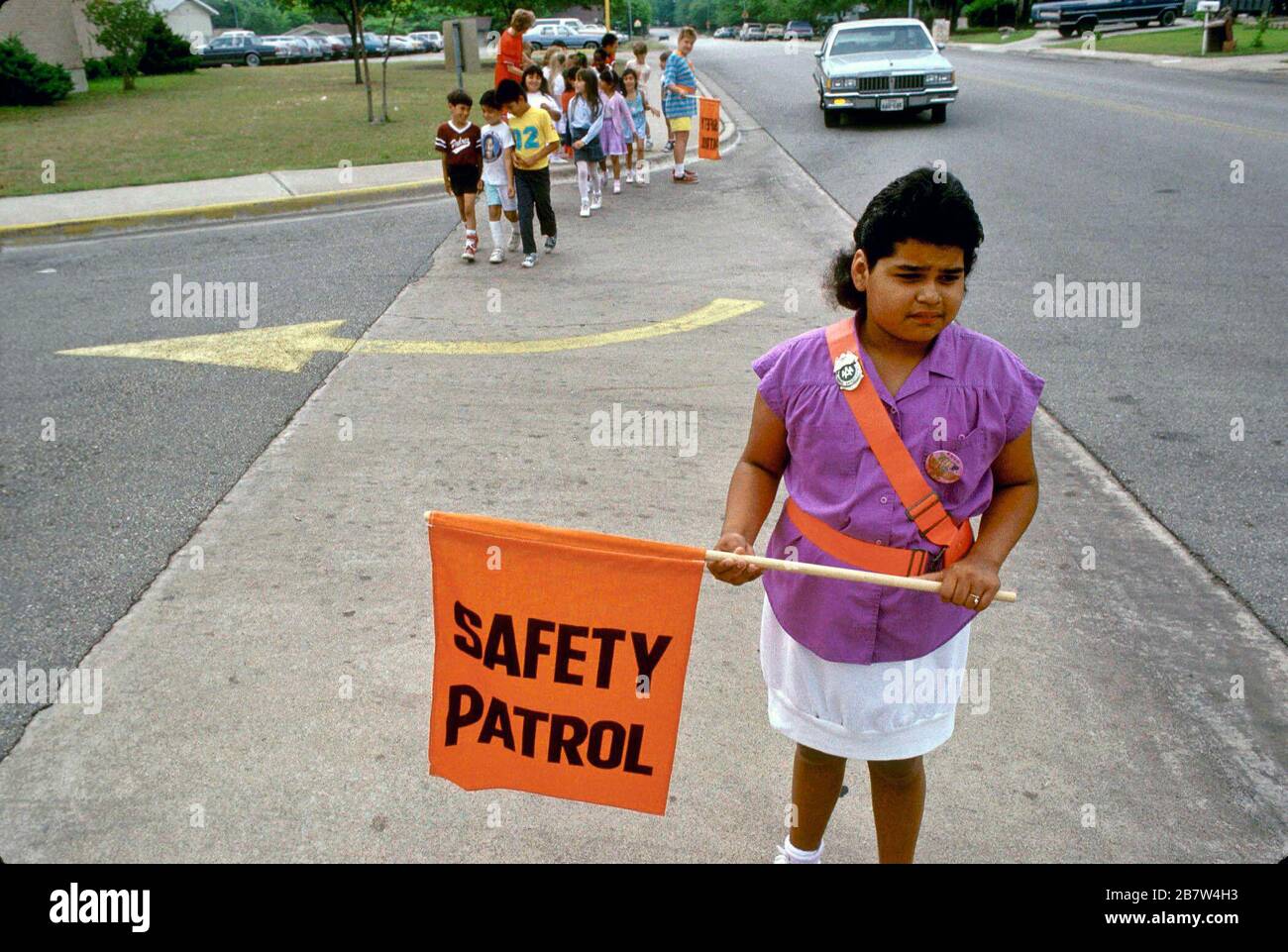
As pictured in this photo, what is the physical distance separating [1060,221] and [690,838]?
924cm

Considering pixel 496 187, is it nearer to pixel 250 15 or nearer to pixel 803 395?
pixel 803 395

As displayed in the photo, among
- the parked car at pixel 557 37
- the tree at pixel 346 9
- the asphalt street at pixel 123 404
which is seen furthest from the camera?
the parked car at pixel 557 37

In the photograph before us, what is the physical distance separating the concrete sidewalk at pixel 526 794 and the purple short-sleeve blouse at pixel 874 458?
0.86 meters

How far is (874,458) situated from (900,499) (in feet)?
0.32

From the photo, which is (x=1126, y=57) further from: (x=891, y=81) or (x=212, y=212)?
(x=212, y=212)

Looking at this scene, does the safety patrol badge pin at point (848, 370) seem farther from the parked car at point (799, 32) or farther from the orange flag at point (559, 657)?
the parked car at point (799, 32)

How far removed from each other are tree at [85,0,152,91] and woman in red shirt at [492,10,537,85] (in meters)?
23.3

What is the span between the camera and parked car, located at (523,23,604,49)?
2201 inches

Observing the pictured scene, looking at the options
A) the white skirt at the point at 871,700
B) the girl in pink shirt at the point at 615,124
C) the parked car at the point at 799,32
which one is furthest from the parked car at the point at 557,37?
the white skirt at the point at 871,700

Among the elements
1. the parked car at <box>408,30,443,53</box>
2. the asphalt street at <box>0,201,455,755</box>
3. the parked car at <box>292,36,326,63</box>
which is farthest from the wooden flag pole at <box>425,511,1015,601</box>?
the parked car at <box>408,30,443,53</box>

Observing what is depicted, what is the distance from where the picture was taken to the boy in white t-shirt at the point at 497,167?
976cm

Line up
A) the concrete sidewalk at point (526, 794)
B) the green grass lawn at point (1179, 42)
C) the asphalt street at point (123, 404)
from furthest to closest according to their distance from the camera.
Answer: the green grass lawn at point (1179, 42) < the asphalt street at point (123, 404) < the concrete sidewalk at point (526, 794)

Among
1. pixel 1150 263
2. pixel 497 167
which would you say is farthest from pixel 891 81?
A: pixel 497 167

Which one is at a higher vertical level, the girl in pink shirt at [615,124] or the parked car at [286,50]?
the parked car at [286,50]
